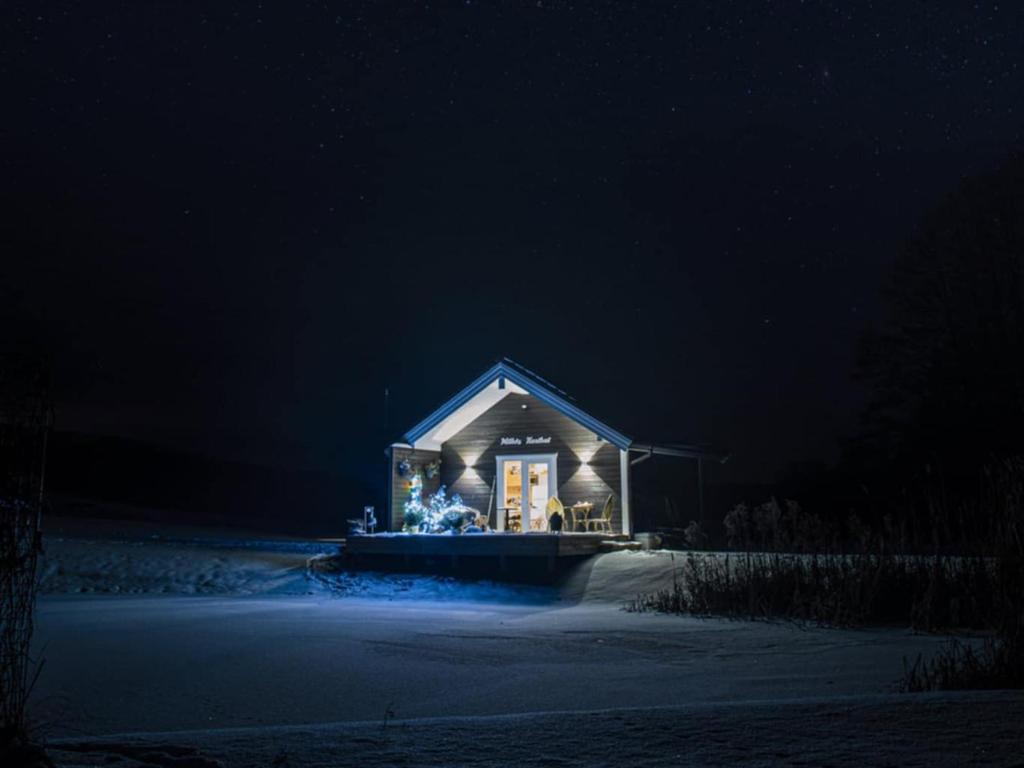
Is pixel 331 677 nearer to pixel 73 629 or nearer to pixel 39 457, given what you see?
pixel 39 457

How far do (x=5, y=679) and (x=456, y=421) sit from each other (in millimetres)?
21225

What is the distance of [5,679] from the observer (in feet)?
16.3

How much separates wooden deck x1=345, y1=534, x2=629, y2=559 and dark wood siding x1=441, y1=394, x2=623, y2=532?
2145 millimetres

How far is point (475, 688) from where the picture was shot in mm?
7773

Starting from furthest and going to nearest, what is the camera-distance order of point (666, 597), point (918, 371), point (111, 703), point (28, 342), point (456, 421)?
1. point (918, 371)
2. point (456, 421)
3. point (666, 597)
4. point (111, 703)
5. point (28, 342)

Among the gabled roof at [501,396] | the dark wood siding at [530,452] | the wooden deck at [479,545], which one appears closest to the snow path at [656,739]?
the wooden deck at [479,545]

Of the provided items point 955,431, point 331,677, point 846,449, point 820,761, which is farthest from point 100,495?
point 820,761

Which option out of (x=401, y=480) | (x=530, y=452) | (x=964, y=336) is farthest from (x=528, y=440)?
(x=964, y=336)

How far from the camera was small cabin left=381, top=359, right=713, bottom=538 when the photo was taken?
79.3 feet

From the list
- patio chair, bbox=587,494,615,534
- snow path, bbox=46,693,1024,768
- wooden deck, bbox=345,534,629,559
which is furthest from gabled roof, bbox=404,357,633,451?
snow path, bbox=46,693,1024,768

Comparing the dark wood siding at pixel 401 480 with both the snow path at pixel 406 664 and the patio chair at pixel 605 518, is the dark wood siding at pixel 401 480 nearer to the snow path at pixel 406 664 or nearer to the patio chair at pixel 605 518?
the patio chair at pixel 605 518

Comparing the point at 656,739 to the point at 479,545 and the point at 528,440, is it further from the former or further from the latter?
the point at 528,440

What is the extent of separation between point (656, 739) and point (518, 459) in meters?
20.9

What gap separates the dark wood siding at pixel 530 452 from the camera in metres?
24.5
